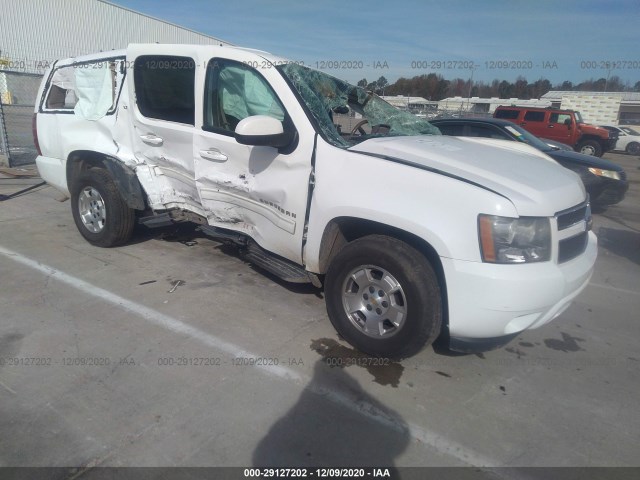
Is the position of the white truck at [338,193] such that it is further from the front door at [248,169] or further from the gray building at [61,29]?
the gray building at [61,29]

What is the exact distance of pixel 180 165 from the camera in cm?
433

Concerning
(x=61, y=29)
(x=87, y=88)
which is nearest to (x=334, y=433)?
(x=87, y=88)

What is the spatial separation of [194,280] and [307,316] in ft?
4.21

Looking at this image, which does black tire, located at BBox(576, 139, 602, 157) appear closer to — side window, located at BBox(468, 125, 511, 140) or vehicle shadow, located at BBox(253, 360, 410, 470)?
side window, located at BBox(468, 125, 511, 140)

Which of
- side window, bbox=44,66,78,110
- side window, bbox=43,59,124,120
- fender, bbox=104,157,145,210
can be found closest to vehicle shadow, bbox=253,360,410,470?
fender, bbox=104,157,145,210

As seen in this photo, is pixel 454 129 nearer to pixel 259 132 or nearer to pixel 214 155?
pixel 214 155

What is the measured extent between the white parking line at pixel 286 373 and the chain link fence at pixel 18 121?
754 centimetres

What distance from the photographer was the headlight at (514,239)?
106 inches

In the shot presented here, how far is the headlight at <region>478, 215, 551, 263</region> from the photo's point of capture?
270 centimetres

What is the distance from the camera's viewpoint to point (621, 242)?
7055 millimetres

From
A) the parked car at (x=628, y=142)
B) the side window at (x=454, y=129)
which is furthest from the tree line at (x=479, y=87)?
the side window at (x=454, y=129)

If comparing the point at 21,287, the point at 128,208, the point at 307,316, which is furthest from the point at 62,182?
the point at 307,316

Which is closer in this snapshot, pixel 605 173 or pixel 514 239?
pixel 514 239

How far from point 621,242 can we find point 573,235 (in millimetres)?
4898
